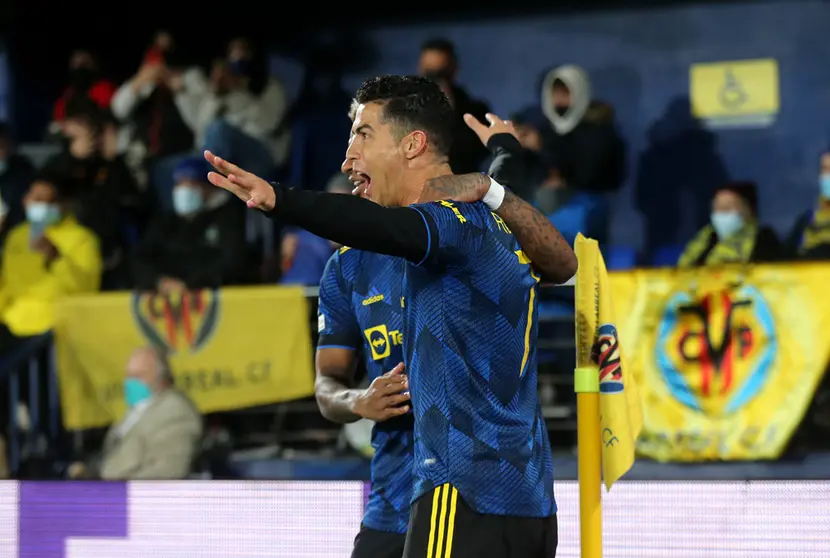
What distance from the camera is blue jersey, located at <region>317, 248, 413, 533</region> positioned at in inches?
148

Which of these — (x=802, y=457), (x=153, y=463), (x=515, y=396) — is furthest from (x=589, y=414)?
(x=153, y=463)

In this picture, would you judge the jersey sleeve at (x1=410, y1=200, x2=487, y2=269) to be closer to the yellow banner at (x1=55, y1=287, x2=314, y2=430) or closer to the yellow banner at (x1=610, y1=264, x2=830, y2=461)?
the yellow banner at (x1=610, y1=264, x2=830, y2=461)

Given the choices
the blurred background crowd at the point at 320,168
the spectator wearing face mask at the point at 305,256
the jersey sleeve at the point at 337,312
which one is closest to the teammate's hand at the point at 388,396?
the jersey sleeve at the point at 337,312

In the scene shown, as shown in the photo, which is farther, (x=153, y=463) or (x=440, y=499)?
(x=153, y=463)

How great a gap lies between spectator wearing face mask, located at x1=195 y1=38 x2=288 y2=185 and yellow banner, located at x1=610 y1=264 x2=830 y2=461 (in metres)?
3.52

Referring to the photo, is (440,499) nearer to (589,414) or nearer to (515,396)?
(515,396)

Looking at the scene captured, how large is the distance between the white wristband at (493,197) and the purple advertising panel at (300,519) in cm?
111

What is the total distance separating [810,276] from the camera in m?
7.49

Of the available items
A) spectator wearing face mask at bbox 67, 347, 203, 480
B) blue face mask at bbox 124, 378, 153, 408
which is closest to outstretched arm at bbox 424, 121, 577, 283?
spectator wearing face mask at bbox 67, 347, 203, 480

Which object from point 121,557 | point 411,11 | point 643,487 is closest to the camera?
point 643,487

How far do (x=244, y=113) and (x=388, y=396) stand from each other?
6.89m

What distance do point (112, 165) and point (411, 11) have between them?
291 centimetres

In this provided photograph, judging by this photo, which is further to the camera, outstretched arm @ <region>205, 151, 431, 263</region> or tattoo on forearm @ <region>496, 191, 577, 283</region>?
tattoo on forearm @ <region>496, 191, 577, 283</region>

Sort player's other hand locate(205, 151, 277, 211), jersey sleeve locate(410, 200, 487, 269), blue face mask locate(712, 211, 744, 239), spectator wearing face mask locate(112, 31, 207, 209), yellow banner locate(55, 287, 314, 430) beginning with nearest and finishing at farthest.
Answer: player's other hand locate(205, 151, 277, 211) → jersey sleeve locate(410, 200, 487, 269) → blue face mask locate(712, 211, 744, 239) → yellow banner locate(55, 287, 314, 430) → spectator wearing face mask locate(112, 31, 207, 209)
